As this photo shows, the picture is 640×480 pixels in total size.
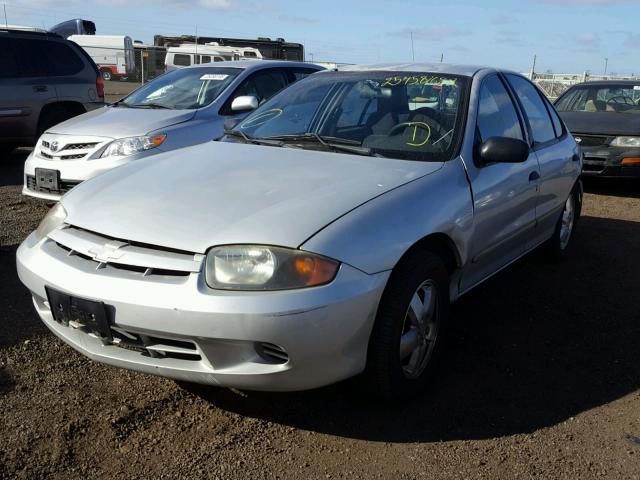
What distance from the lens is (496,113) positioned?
3.91m

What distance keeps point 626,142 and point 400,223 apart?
6.36m

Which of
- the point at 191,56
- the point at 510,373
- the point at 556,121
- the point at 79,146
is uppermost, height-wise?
the point at 556,121

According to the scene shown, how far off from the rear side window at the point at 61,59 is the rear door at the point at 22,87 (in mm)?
95

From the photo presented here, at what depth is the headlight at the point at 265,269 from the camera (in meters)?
2.41

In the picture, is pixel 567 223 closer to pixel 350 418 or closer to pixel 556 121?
pixel 556 121

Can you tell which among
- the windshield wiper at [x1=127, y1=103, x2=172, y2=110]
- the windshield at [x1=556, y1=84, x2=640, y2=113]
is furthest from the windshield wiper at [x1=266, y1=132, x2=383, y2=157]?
the windshield at [x1=556, y1=84, x2=640, y2=113]

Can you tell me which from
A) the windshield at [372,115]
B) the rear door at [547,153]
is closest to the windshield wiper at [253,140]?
the windshield at [372,115]

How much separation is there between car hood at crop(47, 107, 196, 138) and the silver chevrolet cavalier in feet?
8.28

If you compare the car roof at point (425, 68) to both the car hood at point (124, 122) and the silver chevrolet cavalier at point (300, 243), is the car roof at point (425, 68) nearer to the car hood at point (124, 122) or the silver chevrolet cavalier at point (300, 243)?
the silver chevrolet cavalier at point (300, 243)

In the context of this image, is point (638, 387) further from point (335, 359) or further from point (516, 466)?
point (335, 359)

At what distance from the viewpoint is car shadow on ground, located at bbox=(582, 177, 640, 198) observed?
27.8ft

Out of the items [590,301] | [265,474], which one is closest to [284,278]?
[265,474]

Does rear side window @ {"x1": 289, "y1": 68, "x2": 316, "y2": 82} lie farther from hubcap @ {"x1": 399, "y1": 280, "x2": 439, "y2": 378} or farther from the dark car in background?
hubcap @ {"x1": 399, "y1": 280, "x2": 439, "y2": 378}

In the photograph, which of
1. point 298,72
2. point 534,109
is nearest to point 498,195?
point 534,109
